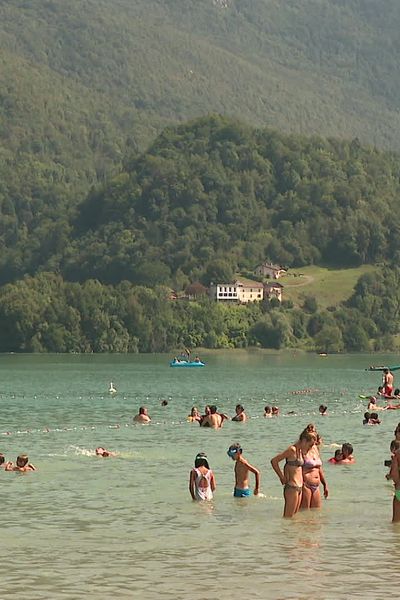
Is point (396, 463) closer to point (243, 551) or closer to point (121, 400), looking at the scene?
point (243, 551)

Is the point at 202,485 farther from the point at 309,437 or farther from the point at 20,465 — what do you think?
the point at 20,465

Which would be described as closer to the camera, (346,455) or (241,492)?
(241,492)

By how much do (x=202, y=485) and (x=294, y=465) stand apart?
21.8 feet

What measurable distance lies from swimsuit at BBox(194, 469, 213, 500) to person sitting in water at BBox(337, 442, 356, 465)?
37.0ft

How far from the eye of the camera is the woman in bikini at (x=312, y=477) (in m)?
34.1

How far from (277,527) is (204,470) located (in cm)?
494

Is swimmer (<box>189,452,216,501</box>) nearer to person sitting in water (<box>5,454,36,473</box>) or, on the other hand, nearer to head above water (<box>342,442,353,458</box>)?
person sitting in water (<box>5,454,36,473</box>)

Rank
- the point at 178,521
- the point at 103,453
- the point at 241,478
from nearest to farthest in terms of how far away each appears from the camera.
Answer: the point at 178,521
the point at 241,478
the point at 103,453

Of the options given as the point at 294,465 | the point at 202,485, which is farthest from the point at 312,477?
the point at 202,485

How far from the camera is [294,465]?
33625 mm

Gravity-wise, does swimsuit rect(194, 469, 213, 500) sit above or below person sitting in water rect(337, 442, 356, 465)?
below

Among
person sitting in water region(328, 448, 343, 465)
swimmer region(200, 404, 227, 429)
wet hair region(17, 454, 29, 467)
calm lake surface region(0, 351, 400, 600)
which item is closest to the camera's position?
calm lake surface region(0, 351, 400, 600)

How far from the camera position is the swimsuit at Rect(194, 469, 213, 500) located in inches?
1561

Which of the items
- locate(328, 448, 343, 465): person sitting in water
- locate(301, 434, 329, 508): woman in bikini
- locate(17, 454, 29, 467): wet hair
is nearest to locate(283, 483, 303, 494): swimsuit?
locate(301, 434, 329, 508): woman in bikini
